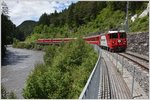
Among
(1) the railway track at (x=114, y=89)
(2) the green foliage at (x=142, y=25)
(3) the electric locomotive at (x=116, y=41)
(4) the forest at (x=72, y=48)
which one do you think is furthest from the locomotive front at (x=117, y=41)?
(1) the railway track at (x=114, y=89)

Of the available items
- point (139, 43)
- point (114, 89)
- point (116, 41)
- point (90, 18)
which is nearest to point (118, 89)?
point (114, 89)

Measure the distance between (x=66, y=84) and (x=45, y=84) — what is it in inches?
75.9

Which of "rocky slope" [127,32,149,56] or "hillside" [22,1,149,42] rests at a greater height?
"hillside" [22,1,149,42]

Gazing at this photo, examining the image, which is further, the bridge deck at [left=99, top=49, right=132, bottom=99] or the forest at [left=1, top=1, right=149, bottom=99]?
the forest at [left=1, top=1, right=149, bottom=99]

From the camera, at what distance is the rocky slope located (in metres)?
31.0

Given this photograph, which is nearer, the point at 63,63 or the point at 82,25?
the point at 63,63

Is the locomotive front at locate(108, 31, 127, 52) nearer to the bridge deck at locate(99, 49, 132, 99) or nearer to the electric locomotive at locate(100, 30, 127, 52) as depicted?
the electric locomotive at locate(100, 30, 127, 52)

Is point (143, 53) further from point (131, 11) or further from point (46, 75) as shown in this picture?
point (131, 11)

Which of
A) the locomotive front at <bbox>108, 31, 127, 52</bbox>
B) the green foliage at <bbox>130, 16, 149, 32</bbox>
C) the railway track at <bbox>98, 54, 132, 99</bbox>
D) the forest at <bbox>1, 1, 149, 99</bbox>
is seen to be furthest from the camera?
the green foliage at <bbox>130, 16, 149, 32</bbox>

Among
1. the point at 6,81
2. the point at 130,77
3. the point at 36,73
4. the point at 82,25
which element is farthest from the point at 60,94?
the point at 82,25

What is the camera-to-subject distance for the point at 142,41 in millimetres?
32812

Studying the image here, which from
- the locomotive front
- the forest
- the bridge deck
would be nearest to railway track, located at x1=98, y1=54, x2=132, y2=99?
the bridge deck

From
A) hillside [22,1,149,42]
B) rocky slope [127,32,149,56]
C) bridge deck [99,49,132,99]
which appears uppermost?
hillside [22,1,149,42]

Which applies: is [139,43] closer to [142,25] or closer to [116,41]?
[116,41]
